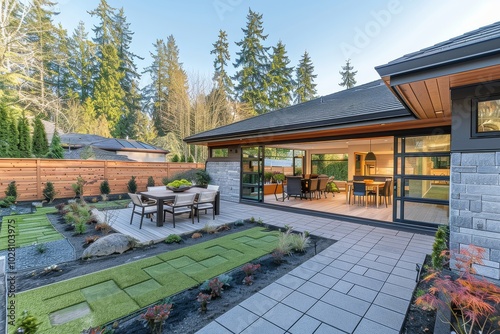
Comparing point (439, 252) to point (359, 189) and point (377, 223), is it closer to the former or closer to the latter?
point (377, 223)

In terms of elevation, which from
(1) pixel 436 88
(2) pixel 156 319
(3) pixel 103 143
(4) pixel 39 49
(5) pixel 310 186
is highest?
(4) pixel 39 49

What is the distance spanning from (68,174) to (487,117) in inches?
465

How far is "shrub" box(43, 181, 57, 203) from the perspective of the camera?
8.01m

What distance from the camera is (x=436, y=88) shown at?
2818 millimetres

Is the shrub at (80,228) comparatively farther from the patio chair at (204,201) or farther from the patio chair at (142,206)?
the patio chair at (204,201)

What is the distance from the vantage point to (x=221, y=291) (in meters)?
2.56

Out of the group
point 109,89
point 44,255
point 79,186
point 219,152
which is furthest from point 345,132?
point 109,89

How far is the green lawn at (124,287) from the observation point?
2.17 meters

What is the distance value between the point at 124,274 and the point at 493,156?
4920 millimetres

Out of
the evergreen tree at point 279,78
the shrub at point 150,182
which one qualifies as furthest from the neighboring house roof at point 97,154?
the evergreen tree at point 279,78

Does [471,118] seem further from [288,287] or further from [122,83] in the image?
[122,83]

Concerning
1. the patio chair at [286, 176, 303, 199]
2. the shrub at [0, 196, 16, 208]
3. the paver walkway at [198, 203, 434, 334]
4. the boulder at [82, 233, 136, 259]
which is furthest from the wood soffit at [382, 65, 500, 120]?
the shrub at [0, 196, 16, 208]

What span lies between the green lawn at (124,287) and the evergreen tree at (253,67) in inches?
698

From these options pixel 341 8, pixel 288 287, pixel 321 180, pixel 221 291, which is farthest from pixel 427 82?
pixel 321 180
